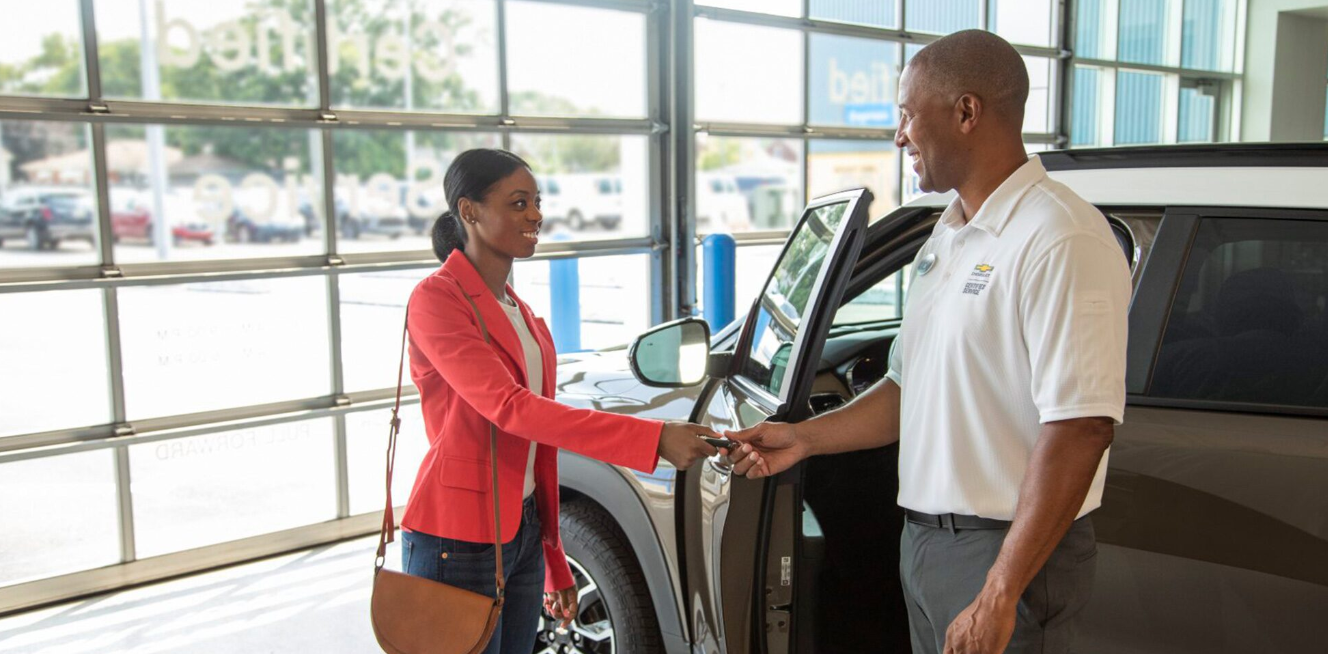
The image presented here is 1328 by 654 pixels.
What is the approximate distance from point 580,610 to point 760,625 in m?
0.73

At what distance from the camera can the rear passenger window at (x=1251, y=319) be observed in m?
2.06

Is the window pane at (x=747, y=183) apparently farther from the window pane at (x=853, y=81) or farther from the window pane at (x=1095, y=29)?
the window pane at (x=1095, y=29)

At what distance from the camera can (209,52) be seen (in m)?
5.10

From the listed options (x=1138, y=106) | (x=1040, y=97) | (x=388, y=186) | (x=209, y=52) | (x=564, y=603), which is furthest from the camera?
(x=1138, y=106)

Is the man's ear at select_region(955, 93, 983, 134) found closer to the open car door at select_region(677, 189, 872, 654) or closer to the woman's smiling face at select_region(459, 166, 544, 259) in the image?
the open car door at select_region(677, 189, 872, 654)

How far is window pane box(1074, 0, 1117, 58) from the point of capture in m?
9.53

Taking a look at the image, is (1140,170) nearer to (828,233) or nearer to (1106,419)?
(828,233)

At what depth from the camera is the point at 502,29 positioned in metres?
5.91

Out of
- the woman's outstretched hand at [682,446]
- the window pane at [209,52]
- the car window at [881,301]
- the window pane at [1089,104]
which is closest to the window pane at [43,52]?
the window pane at [209,52]

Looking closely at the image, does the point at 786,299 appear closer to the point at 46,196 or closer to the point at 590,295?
the point at 46,196

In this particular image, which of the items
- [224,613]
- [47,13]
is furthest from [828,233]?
[47,13]

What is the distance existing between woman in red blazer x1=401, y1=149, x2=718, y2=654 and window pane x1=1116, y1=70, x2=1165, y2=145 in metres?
9.38

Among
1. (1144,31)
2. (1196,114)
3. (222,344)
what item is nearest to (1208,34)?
(1196,114)

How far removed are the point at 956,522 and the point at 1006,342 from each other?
309 millimetres
